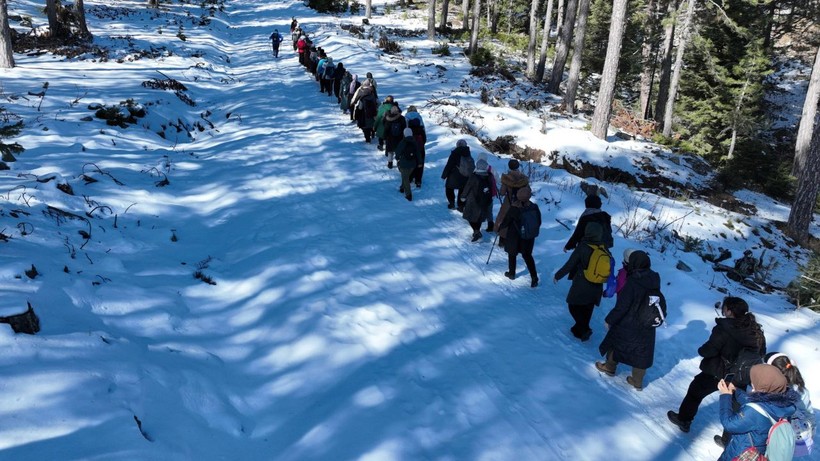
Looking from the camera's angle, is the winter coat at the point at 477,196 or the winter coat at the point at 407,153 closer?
the winter coat at the point at 477,196

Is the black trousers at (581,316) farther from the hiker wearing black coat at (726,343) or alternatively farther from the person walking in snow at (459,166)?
the person walking in snow at (459,166)

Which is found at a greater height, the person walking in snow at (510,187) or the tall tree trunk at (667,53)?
the tall tree trunk at (667,53)

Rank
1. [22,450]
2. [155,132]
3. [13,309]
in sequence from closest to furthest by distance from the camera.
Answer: [22,450], [13,309], [155,132]

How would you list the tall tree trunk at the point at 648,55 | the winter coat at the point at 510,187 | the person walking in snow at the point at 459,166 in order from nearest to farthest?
1. the winter coat at the point at 510,187
2. the person walking in snow at the point at 459,166
3. the tall tree trunk at the point at 648,55

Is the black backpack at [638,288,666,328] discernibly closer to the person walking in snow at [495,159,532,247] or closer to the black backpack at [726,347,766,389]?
the black backpack at [726,347,766,389]

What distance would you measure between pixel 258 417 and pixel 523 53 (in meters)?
36.3

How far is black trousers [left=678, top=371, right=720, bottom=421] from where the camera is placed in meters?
4.77

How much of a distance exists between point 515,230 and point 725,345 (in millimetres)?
3366

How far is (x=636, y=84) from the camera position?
117 ft

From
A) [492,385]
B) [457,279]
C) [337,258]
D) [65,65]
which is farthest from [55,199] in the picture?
[65,65]

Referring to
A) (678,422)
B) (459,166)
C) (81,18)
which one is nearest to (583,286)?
(678,422)

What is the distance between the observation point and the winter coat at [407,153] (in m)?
10.0

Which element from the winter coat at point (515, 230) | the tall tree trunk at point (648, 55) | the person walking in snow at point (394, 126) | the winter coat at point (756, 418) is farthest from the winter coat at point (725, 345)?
the tall tree trunk at point (648, 55)

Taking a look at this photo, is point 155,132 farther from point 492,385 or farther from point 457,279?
point 492,385
